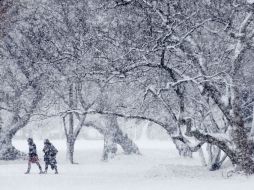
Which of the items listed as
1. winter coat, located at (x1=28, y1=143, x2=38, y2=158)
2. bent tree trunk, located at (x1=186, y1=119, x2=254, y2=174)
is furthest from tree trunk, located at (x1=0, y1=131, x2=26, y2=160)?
bent tree trunk, located at (x1=186, y1=119, x2=254, y2=174)

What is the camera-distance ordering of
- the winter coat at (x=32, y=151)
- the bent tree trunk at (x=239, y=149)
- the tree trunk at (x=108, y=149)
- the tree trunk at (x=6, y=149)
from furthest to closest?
the tree trunk at (x=108, y=149), the tree trunk at (x=6, y=149), the winter coat at (x=32, y=151), the bent tree trunk at (x=239, y=149)

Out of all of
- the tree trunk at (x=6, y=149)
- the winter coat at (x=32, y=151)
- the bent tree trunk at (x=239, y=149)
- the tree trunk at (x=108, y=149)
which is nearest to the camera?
the bent tree trunk at (x=239, y=149)

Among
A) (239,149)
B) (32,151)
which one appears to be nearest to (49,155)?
(32,151)

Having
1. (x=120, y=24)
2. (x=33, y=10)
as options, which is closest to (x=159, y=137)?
(x=33, y=10)

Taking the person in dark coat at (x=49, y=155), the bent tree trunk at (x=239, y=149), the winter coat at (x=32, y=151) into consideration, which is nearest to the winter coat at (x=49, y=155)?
the person in dark coat at (x=49, y=155)

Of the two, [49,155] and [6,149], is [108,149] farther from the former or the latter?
[49,155]

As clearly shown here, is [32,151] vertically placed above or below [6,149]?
below

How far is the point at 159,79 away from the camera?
2092 centimetres

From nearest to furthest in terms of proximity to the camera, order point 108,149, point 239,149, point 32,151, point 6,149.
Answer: point 239,149
point 32,151
point 6,149
point 108,149

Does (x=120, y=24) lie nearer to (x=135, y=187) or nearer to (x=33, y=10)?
(x=135, y=187)

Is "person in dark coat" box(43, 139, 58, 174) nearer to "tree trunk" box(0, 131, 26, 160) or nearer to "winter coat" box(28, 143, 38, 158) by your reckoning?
"winter coat" box(28, 143, 38, 158)

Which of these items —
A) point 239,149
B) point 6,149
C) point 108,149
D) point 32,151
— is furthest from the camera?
point 108,149

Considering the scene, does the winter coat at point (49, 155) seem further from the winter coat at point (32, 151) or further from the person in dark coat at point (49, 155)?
the winter coat at point (32, 151)

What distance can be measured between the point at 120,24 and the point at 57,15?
734 cm
